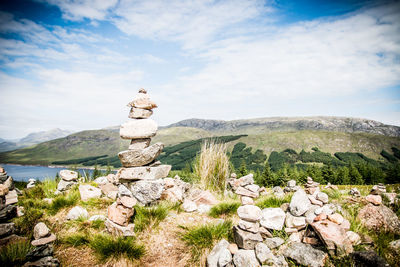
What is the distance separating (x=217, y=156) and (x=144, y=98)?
4.44 metres

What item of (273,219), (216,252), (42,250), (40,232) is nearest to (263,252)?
(273,219)

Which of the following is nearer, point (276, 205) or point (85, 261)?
point (85, 261)

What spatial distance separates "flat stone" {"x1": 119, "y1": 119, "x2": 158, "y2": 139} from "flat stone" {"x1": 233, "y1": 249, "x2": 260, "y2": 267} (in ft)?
17.0

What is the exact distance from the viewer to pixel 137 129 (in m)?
7.48

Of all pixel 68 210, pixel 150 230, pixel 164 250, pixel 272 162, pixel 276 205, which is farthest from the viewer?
pixel 272 162

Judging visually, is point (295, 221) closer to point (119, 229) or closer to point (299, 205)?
point (299, 205)

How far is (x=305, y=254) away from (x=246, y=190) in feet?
16.3

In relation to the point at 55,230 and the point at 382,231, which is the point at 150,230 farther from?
the point at 382,231

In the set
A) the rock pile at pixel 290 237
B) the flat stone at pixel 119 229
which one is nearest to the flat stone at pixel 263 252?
the rock pile at pixel 290 237

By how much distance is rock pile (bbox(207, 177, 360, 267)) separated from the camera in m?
3.83

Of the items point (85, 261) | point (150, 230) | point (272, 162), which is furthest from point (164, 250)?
point (272, 162)

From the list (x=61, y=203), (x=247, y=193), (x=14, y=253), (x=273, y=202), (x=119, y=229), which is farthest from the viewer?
(x=247, y=193)

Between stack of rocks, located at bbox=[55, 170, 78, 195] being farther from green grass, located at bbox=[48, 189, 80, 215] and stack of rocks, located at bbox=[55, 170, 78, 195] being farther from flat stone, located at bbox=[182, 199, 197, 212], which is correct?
flat stone, located at bbox=[182, 199, 197, 212]

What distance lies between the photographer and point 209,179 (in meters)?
9.54
